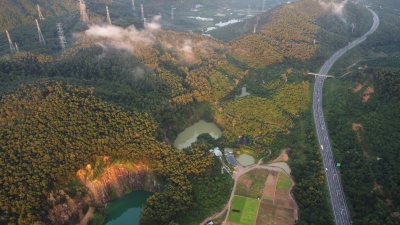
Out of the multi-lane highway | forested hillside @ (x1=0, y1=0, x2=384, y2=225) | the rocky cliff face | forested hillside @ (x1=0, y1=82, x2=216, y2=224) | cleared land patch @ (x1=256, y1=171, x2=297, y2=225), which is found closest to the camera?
forested hillside @ (x1=0, y1=82, x2=216, y2=224)

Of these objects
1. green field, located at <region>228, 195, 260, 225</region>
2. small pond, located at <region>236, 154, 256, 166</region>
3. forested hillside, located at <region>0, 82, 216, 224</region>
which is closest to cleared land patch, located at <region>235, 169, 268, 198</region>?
green field, located at <region>228, 195, 260, 225</region>

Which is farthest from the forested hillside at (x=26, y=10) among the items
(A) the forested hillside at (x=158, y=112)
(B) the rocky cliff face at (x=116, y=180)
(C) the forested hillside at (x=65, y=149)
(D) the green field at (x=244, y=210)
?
(D) the green field at (x=244, y=210)

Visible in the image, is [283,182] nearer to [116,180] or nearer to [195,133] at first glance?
[195,133]

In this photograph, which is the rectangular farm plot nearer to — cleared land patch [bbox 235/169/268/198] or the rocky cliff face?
cleared land patch [bbox 235/169/268/198]

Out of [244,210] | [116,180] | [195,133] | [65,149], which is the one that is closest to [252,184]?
[244,210]

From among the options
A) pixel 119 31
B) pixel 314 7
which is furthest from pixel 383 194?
pixel 314 7

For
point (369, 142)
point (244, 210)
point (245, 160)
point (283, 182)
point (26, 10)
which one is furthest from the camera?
point (26, 10)

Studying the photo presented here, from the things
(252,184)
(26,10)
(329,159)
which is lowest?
(252,184)
